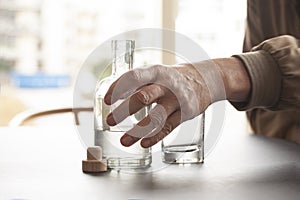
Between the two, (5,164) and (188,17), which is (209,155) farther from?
(188,17)

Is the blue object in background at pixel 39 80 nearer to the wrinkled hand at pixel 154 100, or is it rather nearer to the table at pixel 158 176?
the table at pixel 158 176

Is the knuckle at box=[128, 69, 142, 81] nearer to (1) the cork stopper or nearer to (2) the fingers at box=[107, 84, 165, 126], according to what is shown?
(2) the fingers at box=[107, 84, 165, 126]

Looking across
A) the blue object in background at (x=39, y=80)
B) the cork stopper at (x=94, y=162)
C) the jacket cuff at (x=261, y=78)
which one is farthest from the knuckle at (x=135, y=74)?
the blue object in background at (x=39, y=80)

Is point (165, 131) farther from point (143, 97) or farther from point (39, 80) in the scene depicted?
point (39, 80)

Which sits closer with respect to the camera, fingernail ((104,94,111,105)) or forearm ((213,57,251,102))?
fingernail ((104,94,111,105))

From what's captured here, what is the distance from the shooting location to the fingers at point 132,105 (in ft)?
2.79

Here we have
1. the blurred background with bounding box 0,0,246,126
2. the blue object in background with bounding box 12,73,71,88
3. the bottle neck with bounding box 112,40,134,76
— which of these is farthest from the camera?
the blue object in background with bounding box 12,73,71,88

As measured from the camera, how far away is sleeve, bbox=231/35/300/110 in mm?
1071

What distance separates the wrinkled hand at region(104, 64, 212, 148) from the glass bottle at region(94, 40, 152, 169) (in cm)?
5

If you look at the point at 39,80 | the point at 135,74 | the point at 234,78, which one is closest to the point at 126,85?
the point at 135,74

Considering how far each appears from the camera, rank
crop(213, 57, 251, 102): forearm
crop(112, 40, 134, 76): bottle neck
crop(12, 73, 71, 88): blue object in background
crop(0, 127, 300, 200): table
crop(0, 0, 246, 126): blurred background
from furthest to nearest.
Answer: crop(12, 73, 71, 88): blue object in background, crop(0, 0, 246, 126): blurred background, crop(213, 57, 251, 102): forearm, crop(112, 40, 134, 76): bottle neck, crop(0, 127, 300, 200): table

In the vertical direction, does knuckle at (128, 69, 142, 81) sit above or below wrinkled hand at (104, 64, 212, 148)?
above

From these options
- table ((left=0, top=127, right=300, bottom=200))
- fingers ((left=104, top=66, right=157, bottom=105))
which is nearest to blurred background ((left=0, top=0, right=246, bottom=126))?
table ((left=0, top=127, right=300, bottom=200))

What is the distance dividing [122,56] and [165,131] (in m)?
0.13
